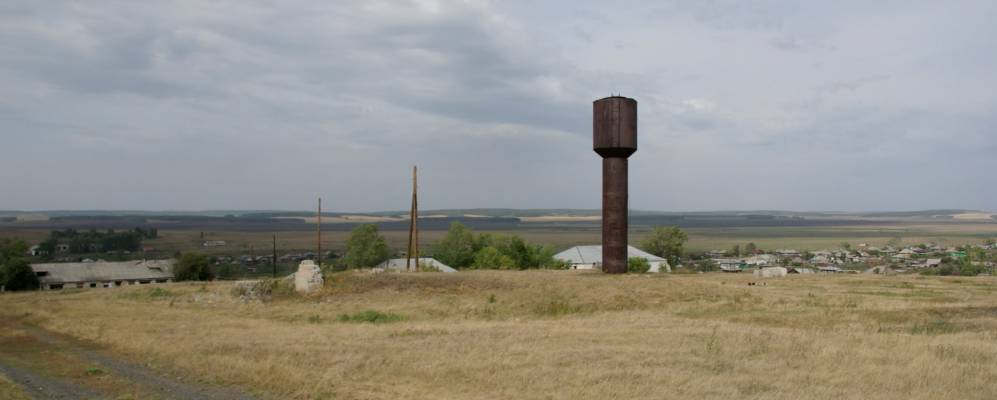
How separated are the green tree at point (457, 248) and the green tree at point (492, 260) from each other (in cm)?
524

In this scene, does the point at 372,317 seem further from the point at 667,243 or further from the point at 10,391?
the point at 667,243

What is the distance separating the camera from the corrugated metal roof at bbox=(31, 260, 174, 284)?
206 ft

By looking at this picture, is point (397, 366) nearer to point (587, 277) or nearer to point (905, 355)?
point (905, 355)

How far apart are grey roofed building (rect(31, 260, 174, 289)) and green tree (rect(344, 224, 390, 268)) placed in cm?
1723

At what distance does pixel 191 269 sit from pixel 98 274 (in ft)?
32.0

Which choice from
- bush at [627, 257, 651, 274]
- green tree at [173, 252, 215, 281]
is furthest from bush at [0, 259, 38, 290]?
bush at [627, 257, 651, 274]

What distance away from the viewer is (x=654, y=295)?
27438 millimetres

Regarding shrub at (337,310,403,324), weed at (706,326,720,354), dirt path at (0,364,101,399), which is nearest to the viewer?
dirt path at (0,364,101,399)

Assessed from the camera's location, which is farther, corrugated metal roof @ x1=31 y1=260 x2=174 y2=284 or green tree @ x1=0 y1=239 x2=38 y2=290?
corrugated metal roof @ x1=31 y1=260 x2=174 y2=284

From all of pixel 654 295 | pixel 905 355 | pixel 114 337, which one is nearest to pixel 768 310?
pixel 654 295

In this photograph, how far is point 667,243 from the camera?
8431 cm

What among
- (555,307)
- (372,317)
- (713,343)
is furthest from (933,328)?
(372,317)

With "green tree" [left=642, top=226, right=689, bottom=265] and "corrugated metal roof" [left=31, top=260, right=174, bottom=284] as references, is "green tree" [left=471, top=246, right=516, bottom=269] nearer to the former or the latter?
"green tree" [left=642, top=226, right=689, bottom=265]

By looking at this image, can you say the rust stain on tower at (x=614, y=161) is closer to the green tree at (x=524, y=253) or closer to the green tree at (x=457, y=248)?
the green tree at (x=524, y=253)
